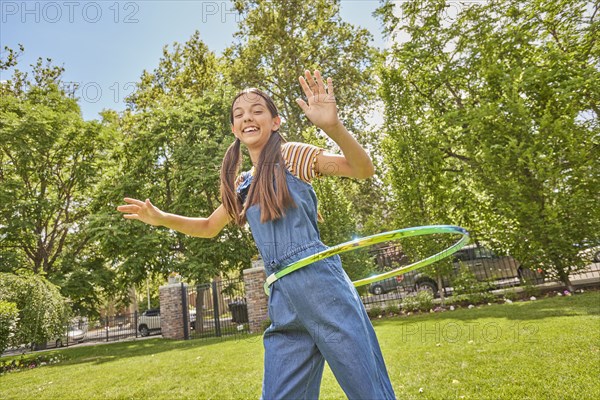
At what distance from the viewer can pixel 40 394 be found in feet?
21.8

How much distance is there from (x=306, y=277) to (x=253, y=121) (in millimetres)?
941

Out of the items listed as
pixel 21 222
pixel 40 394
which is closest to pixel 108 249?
pixel 21 222

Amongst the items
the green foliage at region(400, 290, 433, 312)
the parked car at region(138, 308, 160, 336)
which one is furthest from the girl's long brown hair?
the parked car at region(138, 308, 160, 336)

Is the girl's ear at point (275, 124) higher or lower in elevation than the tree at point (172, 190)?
lower

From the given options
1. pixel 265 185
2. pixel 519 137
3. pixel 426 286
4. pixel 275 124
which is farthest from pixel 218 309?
pixel 265 185

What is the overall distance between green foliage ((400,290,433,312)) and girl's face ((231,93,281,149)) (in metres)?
10.5

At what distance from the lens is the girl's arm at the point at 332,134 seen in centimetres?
155

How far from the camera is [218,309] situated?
14.3 metres

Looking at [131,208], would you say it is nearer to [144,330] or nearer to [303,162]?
Answer: [303,162]

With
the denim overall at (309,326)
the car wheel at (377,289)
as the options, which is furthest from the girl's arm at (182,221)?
the car wheel at (377,289)

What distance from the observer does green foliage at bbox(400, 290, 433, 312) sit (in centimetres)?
1102

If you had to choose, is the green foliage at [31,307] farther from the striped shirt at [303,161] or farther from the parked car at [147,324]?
the striped shirt at [303,161]

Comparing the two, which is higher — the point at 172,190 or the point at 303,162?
the point at 172,190

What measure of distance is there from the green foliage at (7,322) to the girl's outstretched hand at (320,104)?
1085 centimetres
